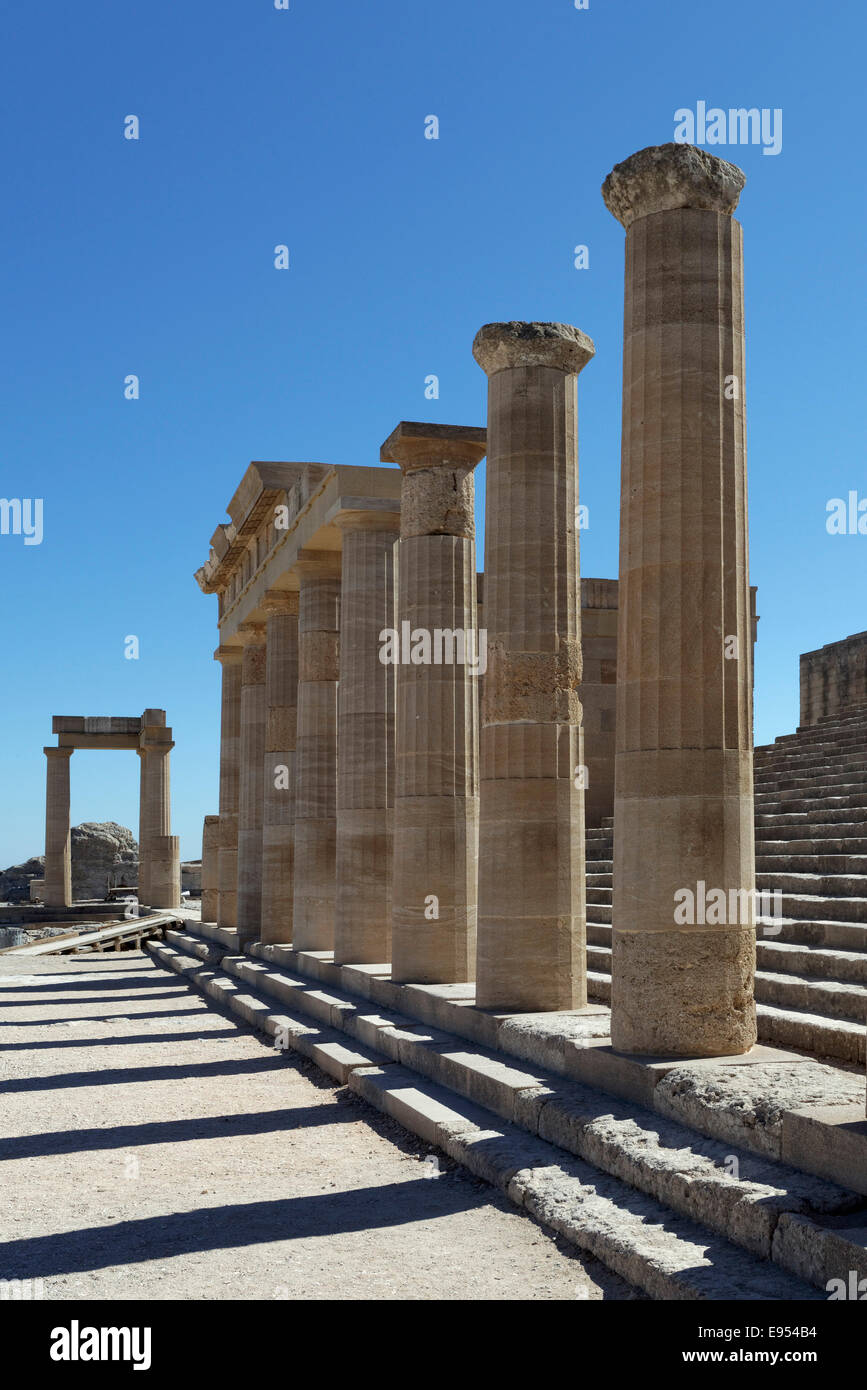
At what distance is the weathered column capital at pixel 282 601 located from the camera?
23.5 m

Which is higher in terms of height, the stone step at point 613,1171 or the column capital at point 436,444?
the column capital at point 436,444

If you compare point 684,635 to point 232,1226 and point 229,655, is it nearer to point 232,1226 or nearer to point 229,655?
point 232,1226

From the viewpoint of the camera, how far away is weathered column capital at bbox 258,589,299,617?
2345 centimetres

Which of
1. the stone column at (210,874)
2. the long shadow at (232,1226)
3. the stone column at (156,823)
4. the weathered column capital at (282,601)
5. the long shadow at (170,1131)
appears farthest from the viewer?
the stone column at (156,823)

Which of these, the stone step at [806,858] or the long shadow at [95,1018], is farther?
the long shadow at [95,1018]

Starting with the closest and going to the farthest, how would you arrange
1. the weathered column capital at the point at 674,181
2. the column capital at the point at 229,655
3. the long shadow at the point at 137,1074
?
the weathered column capital at the point at 674,181 → the long shadow at the point at 137,1074 → the column capital at the point at 229,655

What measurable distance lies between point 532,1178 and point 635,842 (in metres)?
2.30

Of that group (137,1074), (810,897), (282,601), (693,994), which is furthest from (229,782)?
(693,994)

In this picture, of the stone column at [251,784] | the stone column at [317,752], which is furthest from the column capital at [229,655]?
the stone column at [317,752]

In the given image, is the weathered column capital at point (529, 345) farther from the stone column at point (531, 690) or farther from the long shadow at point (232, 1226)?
the long shadow at point (232, 1226)

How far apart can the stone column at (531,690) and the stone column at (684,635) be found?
2.83 meters

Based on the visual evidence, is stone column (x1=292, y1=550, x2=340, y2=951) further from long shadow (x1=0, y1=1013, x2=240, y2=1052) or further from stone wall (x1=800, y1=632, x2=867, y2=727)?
stone wall (x1=800, y1=632, x2=867, y2=727)

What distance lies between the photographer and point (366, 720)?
59.0 feet
